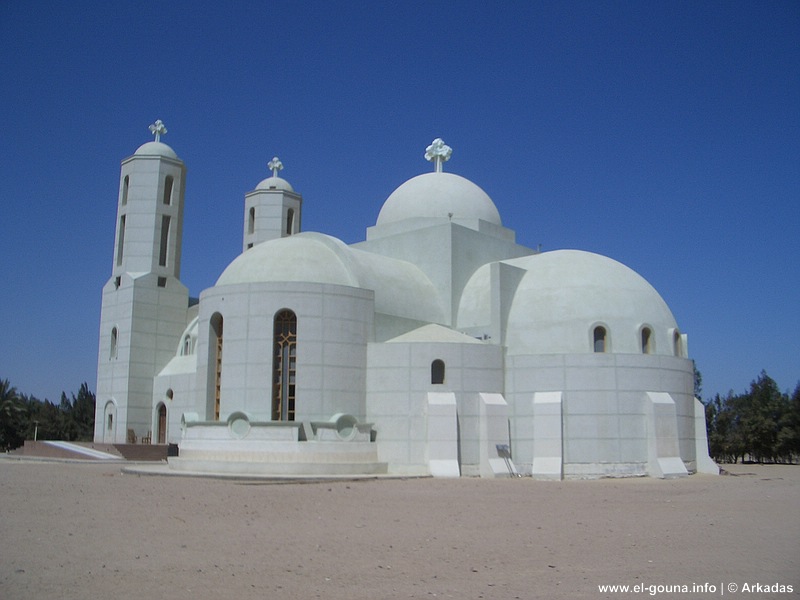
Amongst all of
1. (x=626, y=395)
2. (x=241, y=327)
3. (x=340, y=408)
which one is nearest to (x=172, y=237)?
(x=241, y=327)

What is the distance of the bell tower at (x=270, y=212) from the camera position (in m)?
50.4

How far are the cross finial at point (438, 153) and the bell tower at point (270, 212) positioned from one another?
38.2 ft

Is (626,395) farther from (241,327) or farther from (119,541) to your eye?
(119,541)

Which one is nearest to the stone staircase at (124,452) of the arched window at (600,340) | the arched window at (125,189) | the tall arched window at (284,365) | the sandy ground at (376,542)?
the tall arched window at (284,365)

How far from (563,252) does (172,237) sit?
75.4 ft

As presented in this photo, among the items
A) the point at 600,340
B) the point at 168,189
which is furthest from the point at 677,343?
the point at 168,189

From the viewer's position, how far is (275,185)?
51.3 m

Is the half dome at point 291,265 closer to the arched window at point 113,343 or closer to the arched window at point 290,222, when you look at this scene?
the arched window at point 113,343

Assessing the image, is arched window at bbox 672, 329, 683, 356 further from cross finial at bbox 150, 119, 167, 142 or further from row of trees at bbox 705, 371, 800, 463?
cross finial at bbox 150, 119, 167, 142

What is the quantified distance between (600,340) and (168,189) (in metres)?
27.3

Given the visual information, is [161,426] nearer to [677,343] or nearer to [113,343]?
[113,343]

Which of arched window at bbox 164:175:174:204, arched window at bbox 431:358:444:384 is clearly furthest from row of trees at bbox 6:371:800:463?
arched window at bbox 431:358:444:384

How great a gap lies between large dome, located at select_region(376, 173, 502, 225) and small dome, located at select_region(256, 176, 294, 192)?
11.2 meters

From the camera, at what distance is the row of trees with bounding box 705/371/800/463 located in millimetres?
49656
